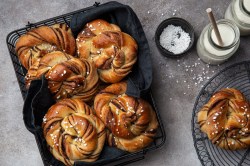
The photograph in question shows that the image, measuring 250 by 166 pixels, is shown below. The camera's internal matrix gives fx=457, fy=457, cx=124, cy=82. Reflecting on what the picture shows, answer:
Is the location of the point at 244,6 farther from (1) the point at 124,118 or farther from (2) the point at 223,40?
(1) the point at 124,118

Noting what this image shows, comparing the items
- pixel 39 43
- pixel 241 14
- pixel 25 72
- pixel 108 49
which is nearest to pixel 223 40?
pixel 241 14

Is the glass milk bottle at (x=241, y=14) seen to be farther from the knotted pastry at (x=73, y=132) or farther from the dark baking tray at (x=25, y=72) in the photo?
the knotted pastry at (x=73, y=132)

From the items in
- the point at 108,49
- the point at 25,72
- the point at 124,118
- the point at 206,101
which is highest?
the point at 108,49

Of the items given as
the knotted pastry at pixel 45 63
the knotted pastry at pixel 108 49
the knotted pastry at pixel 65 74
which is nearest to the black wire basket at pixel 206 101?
the knotted pastry at pixel 108 49

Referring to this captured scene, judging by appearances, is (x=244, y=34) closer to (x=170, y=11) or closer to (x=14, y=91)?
(x=170, y=11)

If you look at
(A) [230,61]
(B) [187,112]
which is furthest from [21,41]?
(A) [230,61]
